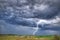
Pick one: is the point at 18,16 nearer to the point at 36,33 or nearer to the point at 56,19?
the point at 36,33

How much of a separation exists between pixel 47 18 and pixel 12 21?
0.54 metres

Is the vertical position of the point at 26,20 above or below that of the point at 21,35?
above

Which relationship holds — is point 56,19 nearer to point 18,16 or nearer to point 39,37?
point 39,37

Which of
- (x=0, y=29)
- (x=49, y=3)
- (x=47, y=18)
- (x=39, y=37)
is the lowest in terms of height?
(x=39, y=37)

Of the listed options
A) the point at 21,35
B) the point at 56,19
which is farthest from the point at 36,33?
the point at 56,19

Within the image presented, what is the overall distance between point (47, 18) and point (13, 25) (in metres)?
0.53

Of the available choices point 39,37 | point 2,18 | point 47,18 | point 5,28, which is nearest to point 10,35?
point 5,28

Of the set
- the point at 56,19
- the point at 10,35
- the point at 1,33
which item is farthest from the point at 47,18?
the point at 1,33

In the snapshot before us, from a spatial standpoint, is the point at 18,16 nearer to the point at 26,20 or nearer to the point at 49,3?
the point at 26,20

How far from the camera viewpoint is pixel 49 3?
1803 mm

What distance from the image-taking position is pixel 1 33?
1.80m

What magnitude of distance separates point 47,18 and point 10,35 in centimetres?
62

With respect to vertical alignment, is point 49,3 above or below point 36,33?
above

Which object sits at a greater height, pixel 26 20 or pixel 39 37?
pixel 26 20
